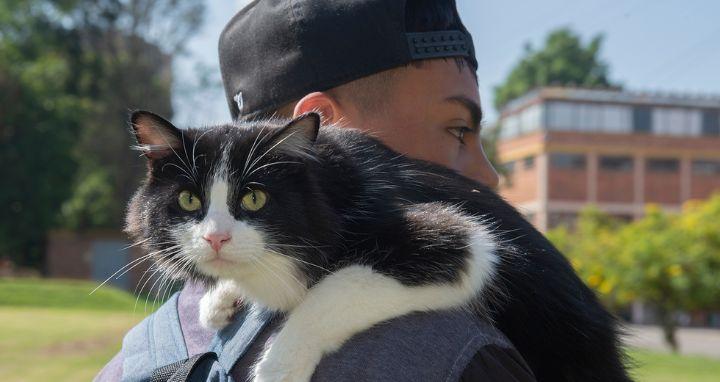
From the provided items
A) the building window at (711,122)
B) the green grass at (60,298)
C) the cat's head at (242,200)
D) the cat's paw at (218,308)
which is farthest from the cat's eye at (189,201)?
the building window at (711,122)

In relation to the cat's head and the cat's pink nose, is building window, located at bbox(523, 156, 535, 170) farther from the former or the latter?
the cat's pink nose

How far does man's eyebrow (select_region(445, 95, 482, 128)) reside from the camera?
2.34m

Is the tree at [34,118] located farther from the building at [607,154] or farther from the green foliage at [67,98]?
the building at [607,154]

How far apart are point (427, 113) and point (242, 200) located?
611 millimetres

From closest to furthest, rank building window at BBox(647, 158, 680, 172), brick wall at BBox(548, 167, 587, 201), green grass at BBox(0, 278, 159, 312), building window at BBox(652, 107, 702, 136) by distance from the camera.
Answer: green grass at BBox(0, 278, 159, 312), brick wall at BBox(548, 167, 587, 201), building window at BBox(647, 158, 680, 172), building window at BBox(652, 107, 702, 136)

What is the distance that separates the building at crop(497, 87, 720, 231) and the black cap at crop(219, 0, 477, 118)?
37.3 meters

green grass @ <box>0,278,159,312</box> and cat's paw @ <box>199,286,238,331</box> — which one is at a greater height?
cat's paw @ <box>199,286,238,331</box>

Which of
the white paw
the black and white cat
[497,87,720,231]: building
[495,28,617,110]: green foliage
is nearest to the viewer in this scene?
the white paw

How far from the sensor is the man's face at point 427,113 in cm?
231

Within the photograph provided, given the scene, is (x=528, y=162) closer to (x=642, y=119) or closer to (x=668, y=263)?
(x=642, y=119)

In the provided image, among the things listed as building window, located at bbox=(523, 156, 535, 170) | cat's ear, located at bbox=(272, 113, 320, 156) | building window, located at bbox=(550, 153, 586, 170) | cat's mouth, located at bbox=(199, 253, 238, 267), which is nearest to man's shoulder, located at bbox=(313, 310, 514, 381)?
cat's mouth, located at bbox=(199, 253, 238, 267)

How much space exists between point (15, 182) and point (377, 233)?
3404 cm

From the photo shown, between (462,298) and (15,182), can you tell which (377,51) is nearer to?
(462,298)

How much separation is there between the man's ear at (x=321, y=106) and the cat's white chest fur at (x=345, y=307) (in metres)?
0.56
